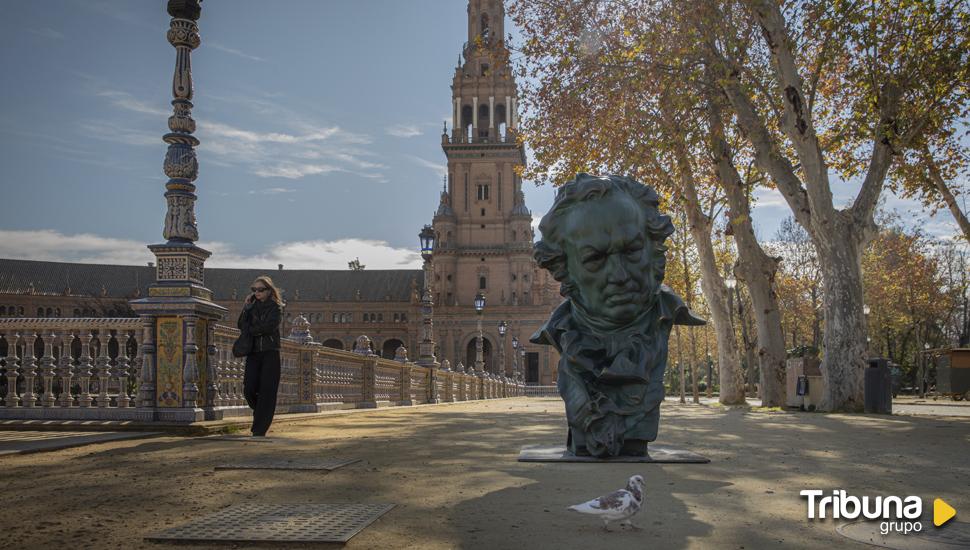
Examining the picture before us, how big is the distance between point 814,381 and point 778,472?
44.5ft

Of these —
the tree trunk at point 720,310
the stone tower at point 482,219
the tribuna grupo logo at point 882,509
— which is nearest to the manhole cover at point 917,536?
the tribuna grupo logo at point 882,509

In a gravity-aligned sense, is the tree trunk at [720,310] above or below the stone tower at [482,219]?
below

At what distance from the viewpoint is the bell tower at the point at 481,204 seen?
97.8 m

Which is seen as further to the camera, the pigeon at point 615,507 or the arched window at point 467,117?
the arched window at point 467,117

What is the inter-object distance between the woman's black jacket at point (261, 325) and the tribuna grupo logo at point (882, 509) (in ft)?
17.9

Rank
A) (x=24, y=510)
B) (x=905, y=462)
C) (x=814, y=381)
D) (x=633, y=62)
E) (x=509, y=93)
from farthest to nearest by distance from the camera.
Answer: (x=509, y=93) → (x=633, y=62) → (x=814, y=381) → (x=905, y=462) → (x=24, y=510)

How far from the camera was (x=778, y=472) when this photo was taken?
233 inches

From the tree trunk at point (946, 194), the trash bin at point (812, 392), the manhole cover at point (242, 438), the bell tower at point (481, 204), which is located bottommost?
the trash bin at point (812, 392)

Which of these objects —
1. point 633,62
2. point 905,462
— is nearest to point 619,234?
point 905,462

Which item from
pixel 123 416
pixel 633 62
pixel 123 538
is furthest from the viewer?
Answer: pixel 633 62

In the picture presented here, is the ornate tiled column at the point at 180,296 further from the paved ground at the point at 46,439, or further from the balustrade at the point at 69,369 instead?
the paved ground at the point at 46,439

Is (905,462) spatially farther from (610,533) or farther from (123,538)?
(123,538)

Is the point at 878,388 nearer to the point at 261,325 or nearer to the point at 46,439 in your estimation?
the point at 261,325

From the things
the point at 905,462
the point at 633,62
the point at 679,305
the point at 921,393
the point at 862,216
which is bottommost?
the point at 921,393
